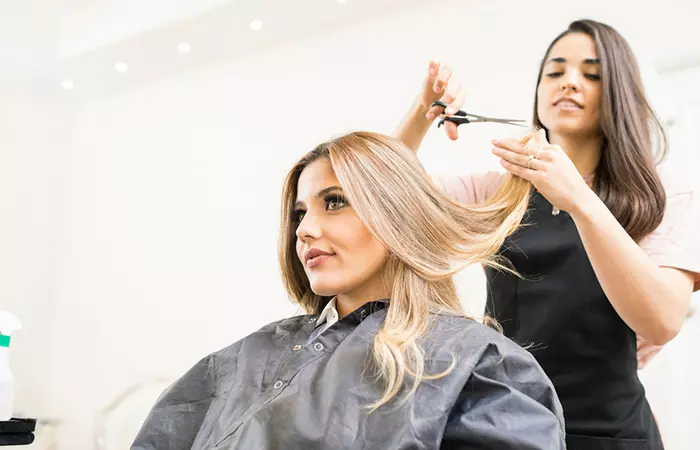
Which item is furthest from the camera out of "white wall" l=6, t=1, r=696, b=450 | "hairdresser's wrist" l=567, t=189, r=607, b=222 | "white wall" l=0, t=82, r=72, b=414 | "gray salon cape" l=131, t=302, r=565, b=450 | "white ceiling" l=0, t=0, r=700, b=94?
"white wall" l=0, t=82, r=72, b=414

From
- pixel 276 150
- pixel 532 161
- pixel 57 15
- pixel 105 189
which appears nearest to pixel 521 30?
pixel 276 150

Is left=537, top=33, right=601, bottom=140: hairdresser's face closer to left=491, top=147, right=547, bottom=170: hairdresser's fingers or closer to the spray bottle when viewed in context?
left=491, top=147, right=547, bottom=170: hairdresser's fingers

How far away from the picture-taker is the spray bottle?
6.99 feet

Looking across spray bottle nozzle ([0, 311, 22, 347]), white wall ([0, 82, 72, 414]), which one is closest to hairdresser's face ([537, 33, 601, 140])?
spray bottle nozzle ([0, 311, 22, 347])

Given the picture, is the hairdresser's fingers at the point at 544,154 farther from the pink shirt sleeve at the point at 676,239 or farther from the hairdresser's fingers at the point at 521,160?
the pink shirt sleeve at the point at 676,239

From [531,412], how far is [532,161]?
521 millimetres

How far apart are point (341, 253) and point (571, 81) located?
26.7 inches

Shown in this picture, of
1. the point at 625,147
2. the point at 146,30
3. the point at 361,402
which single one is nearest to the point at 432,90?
the point at 625,147

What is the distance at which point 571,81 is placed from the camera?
1.60 m

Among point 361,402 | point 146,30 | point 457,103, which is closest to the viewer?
point 361,402

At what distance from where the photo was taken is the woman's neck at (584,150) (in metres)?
1.61

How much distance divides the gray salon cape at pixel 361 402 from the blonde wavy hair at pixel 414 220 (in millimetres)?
72

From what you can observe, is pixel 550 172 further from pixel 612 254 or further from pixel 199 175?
pixel 199 175

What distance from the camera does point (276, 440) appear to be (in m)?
1.15
